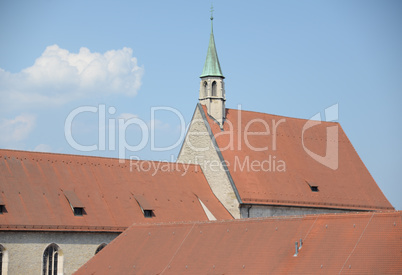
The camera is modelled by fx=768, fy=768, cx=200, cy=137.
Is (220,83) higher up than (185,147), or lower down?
higher up

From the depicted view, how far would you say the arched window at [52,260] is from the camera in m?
40.9

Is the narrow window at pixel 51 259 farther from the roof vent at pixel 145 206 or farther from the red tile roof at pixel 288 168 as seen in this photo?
the red tile roof at pixel 288 168

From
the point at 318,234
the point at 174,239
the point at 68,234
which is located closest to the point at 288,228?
→ the point at 318,234

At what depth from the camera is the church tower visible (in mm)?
51438

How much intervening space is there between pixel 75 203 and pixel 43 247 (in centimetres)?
316

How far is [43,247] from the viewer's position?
134 ft

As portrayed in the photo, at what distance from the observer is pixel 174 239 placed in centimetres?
3603

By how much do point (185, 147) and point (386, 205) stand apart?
15011 mm

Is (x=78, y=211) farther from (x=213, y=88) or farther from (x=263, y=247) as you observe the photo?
(x=263, y=247)

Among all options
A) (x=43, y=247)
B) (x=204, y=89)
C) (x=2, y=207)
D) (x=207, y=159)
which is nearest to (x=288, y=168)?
(x=207, y=159)

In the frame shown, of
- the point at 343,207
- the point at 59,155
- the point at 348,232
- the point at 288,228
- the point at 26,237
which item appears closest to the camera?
the point at 348,232

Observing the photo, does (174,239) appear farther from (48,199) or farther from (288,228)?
(48,199)

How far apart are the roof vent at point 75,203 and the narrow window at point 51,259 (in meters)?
2.30

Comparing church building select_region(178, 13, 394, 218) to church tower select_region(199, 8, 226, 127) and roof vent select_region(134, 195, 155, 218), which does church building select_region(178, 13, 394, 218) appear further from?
roof vent select_region(134, 195, 155, 218)
